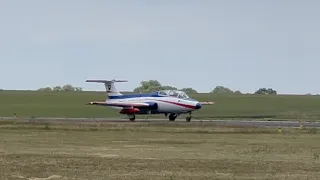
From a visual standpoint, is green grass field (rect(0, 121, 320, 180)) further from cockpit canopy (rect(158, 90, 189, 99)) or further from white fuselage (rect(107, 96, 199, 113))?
cockpit canopy (rect(158, 90, 189, 99))

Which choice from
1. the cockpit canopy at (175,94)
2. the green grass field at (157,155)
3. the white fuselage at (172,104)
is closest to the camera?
the green grass field at (157,155)

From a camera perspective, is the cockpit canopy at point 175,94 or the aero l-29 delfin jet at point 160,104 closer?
the aero l-29 delfin jet at point 160,104

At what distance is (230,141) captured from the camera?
37125 millimetres

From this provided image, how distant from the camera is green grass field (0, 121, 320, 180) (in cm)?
2253

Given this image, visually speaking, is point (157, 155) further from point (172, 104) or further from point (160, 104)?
point (160, 104)

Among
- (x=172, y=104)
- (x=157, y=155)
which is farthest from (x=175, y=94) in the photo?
(x=157, y=155)

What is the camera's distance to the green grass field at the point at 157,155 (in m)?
22.5

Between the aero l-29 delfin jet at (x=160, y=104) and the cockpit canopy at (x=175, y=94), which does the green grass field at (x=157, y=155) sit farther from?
the cockpit canopy at (x=175, y=94)

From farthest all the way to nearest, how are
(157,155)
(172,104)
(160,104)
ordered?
1. (160,104)
2. (172,104)
3. (157,155)

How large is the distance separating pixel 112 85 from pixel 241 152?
162 ft

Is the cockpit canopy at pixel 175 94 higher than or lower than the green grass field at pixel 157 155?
higher

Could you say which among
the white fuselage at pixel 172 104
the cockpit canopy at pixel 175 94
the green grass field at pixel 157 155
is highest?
the cockpit canopy at pixel 175 94

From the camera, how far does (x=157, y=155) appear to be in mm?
28531

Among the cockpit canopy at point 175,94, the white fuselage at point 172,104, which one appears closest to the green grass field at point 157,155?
the white fuselage at point 172,104
